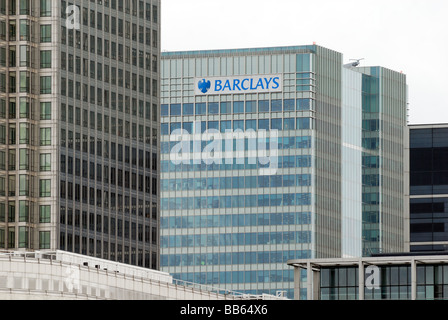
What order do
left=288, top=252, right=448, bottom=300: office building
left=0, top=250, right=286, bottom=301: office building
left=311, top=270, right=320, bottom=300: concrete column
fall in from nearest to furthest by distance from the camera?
1. left=288, top=252, right=448, bottom=300: office building
2. left=311, top=270, right=320, bottom=300: concrete column
3. left=0, top=250, right=286, bottom=301: office building

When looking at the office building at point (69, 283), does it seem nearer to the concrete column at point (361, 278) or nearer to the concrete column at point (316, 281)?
the concrete column at point (316, 281)

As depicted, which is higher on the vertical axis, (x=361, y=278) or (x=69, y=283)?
(x=361, y=278)

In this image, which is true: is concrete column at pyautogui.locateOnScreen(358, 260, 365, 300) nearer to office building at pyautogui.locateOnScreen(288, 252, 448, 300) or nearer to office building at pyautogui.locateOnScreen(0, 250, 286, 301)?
office building at pyautogui.locateOnScreen(288, 252, 448, 300)

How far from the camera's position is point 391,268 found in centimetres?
13062

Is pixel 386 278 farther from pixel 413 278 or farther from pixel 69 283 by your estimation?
pixel 69 283

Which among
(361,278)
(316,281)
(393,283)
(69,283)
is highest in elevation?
(361,278)

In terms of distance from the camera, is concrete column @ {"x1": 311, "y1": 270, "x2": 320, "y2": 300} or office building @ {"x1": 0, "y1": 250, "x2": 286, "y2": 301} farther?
office building @ {"x1": 0, "y1": 250, "x2": 286, "y2": 301}

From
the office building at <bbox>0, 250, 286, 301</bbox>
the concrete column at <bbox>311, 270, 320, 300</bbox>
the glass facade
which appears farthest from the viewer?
the office building at <bbox>0, 250, 286, 301</bbox>

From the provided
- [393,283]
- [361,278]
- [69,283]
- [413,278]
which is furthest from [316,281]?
[69,283]

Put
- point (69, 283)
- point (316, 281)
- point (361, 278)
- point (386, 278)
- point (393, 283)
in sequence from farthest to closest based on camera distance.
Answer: point (69, 283) → point (316, 281) → point (386, 278) → point (393, 283) → point (361, 278)

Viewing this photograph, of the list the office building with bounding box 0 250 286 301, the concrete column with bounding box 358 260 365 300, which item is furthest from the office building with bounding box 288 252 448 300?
the office building with bounding box 0 250 286 301

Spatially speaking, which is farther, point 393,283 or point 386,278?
point 386,278
